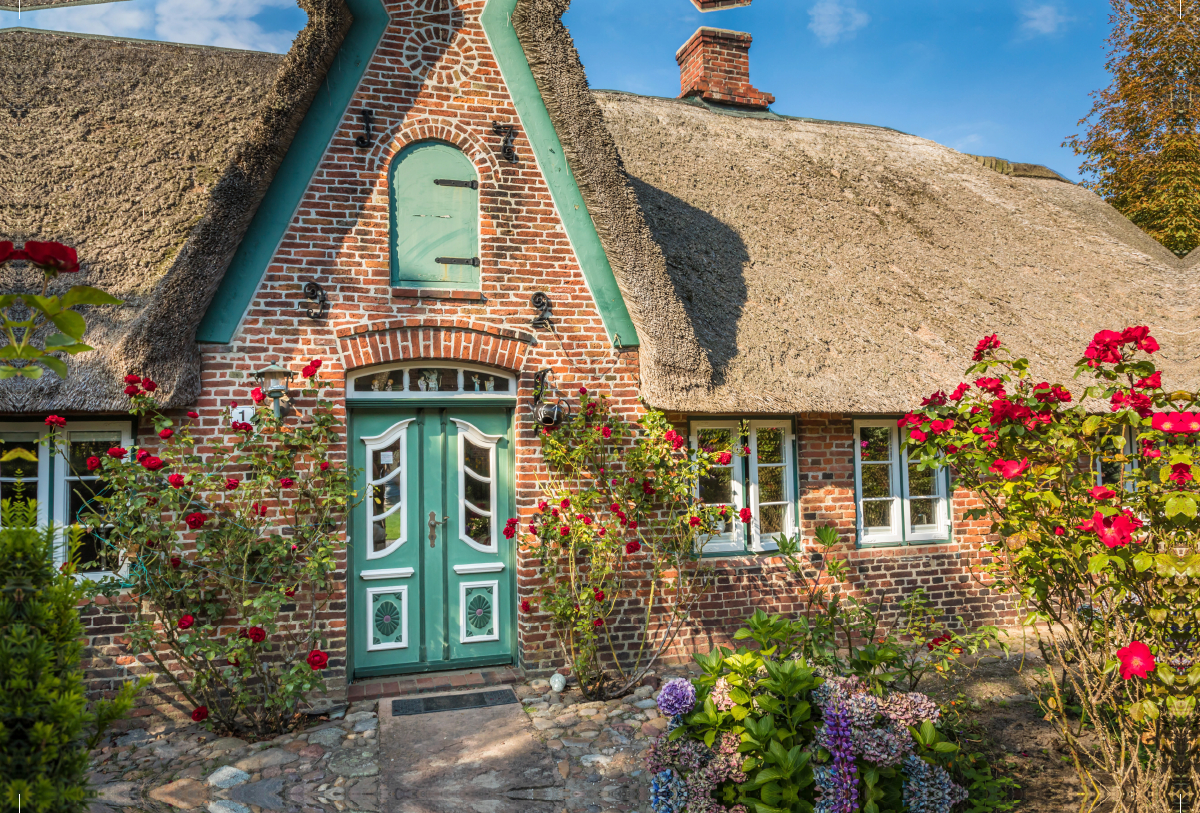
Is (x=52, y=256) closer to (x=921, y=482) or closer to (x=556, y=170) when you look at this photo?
(x=556, y=170)

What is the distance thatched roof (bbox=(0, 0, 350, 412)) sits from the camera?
480 centimetres

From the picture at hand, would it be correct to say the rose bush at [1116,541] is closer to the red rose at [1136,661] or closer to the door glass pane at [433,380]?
the red rose at [1136,661]

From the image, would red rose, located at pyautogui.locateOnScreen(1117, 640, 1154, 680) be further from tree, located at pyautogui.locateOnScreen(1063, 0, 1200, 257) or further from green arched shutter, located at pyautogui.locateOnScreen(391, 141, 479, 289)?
tree, located at pyautogui.locateOnScreen(1063, 0, 1200, 257)

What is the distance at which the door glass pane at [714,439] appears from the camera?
21.2ft

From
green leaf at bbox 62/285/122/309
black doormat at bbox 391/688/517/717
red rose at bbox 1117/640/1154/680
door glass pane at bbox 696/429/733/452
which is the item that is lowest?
black doormat at bbox 391/688/517/717

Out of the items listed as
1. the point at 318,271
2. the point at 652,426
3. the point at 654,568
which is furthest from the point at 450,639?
the point at 318,271

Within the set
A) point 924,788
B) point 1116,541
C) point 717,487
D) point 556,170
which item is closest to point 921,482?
point 717,487

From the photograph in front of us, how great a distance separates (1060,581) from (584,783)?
278 centimetres

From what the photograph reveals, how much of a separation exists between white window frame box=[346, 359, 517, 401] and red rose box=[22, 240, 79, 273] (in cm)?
386

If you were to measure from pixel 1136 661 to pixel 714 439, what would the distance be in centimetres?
379

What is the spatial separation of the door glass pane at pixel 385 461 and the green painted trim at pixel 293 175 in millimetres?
1354

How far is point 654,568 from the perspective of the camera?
596 centimetres

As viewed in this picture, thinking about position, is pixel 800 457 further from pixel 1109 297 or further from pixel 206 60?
pixel 206 60

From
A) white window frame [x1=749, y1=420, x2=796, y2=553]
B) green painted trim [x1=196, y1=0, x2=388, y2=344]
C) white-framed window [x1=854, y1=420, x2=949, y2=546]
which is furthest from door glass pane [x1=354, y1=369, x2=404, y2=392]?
white-framed window [x1=854, y1=420, x2=949, y2=546]
